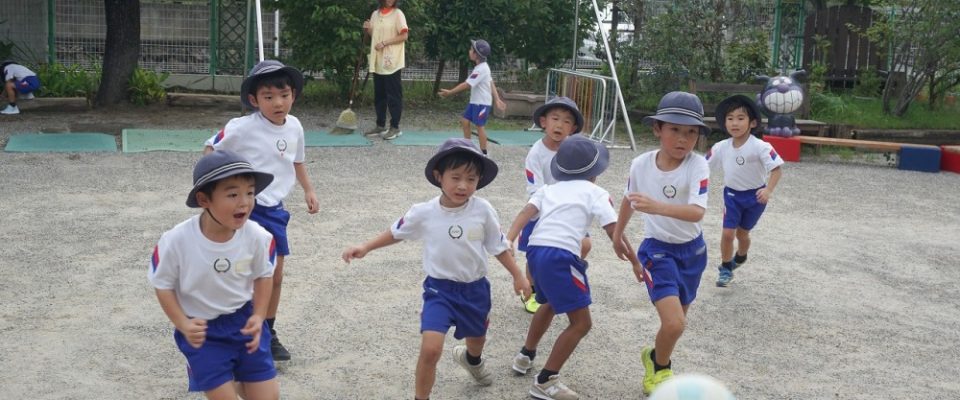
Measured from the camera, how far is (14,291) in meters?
6.44

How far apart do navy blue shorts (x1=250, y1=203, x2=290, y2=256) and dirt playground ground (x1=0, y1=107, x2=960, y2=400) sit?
641 millimetres

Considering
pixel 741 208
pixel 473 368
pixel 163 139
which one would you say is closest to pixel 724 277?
pixel 741 208

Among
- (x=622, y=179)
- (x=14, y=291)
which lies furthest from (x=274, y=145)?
(x=622, y=179)

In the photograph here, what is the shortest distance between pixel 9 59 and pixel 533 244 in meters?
13.1

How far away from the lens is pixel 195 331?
3760 millimetres

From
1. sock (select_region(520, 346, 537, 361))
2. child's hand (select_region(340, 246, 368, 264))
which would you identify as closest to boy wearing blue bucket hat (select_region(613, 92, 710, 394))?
sock (select_region(520, 346, 537, 361))

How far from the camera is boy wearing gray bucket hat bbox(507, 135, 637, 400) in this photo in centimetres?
492

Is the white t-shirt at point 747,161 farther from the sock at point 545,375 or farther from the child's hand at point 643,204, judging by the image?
the sock at point 545,375

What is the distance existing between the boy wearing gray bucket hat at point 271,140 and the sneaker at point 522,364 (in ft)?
3.85

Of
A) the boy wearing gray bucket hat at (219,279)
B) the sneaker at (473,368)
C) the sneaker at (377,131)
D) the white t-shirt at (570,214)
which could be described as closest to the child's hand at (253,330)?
the boy wearing gray bucket hat at (219,279)

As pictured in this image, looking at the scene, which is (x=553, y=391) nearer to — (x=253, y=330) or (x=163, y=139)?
(x=253, y=330)

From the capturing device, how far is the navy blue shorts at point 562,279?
4914 mm

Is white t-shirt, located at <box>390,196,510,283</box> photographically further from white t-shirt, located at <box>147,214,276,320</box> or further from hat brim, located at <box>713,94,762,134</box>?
hat brim, located at <box>713,94,762,134</box>

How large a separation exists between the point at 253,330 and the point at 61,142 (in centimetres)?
905
